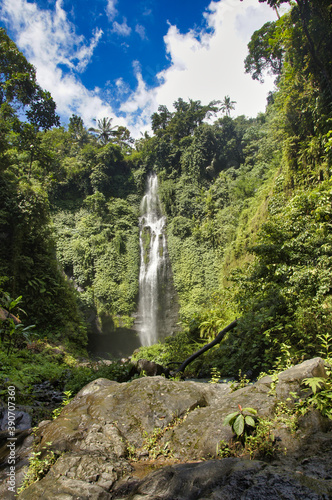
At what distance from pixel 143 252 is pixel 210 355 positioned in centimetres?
1623

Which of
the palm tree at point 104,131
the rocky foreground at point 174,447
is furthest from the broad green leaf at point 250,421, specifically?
the palm tree at point 104,131

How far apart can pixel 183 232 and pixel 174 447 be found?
65.0ft

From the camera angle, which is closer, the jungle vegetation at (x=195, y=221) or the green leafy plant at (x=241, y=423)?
the green leafy plant at (x=241, y=423)

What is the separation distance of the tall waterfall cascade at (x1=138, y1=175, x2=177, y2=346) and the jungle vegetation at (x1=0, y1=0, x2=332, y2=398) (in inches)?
34.2

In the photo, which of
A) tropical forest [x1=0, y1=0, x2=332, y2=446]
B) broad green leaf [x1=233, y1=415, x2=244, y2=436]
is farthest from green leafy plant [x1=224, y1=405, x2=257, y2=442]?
tropical forest [x1=0, y1=0, x2=332, y2=446]

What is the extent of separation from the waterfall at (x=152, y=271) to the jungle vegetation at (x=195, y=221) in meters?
0.87

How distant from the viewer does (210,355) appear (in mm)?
7488

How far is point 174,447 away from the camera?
2668 mm

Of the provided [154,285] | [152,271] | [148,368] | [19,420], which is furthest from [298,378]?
[152,271]

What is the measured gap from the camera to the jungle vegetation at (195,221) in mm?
6109

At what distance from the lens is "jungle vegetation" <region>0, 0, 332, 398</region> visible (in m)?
6.11

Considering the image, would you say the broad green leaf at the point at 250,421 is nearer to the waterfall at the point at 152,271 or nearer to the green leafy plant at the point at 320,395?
the green leafy plant at the point at 320,395

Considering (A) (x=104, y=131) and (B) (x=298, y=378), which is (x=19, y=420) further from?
(A) (x=104, y=131)

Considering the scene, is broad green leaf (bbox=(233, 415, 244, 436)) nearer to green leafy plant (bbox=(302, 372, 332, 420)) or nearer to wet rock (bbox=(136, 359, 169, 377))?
green leafy plant (bbox=(302, 372, 332, 420))
